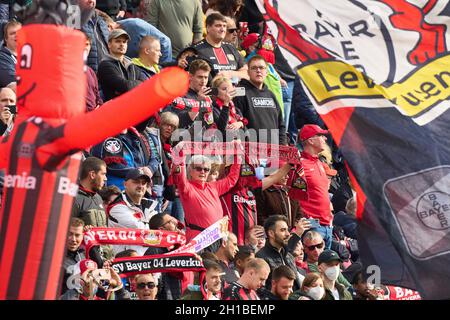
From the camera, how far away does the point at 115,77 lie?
46.3 feet

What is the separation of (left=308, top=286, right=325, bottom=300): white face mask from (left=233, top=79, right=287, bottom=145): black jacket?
3768mm

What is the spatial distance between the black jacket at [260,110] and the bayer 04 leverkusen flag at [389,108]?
5.33m

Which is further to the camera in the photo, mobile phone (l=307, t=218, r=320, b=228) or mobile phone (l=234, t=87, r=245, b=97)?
mobile phone (l=234, t=87, r=245, b=97)

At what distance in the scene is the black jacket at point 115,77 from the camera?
46.2ft

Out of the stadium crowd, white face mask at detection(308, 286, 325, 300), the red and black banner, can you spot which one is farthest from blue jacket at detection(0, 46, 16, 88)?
white face mask at detection(308, 286, 325, 300)

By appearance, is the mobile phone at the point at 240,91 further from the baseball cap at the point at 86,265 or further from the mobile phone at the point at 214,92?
the baseball cap at the point at 86,265

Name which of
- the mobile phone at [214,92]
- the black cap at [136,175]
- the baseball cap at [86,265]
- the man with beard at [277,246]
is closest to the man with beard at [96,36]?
the mobile phone at [214,92]

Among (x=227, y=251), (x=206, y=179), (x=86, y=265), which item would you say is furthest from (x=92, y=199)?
(x=206, y=179)

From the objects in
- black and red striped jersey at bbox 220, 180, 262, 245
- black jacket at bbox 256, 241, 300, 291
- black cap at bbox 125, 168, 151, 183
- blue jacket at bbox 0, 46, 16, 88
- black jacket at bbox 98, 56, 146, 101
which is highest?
black jacket at bbox 98, 56, 146, 101

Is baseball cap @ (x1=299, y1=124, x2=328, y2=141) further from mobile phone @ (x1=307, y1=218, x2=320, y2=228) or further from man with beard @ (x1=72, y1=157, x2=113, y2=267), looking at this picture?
man with beard @ (x1=72, y1=157, x2=113, y2=267)

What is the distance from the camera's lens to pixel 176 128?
14.2 metres

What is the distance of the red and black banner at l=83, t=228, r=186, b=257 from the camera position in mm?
10492
